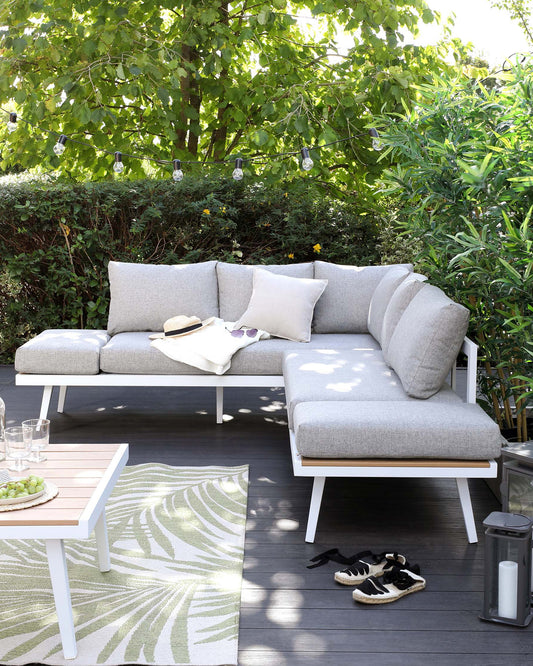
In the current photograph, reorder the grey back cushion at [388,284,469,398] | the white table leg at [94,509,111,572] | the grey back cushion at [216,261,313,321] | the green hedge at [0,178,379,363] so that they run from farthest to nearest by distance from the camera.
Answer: the green hedge at [0,178,379,363] → the grey back cushion at [216,261,313,321] → the grey back cushion at [388,284,469,398] → the white table leg at [94,509,111,572]

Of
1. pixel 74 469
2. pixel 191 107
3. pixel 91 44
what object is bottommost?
pixel 74 469

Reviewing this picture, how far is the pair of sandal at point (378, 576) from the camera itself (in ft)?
7.68

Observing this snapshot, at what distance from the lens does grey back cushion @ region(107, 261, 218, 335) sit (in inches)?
180

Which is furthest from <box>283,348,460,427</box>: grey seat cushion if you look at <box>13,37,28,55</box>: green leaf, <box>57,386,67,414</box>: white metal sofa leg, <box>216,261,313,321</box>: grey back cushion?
<box>13,37,28,55</box>: green leaf

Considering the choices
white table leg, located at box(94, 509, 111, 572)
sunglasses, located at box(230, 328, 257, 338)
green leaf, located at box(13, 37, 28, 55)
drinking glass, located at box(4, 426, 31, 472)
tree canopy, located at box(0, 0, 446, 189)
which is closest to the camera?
drinking glass, located at box(4, 426, 31, 472)

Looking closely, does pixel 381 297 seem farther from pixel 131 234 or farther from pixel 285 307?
pixel 131 234

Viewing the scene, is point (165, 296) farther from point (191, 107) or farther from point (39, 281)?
point (191, 107)

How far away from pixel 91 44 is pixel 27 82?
2.46ft

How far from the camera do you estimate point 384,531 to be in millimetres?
A: 2871

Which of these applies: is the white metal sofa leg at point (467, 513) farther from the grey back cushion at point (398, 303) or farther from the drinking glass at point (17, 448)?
the drinking glass at point (17, 448)

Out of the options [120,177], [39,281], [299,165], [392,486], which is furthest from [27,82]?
[392,486]

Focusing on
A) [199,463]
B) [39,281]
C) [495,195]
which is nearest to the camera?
[495,195]

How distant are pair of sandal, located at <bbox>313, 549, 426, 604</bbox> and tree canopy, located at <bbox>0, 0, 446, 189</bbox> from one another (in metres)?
3.96

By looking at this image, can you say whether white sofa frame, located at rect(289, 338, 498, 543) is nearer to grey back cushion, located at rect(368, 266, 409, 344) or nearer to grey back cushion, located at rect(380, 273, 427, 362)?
grey back cushion, located at rect(380, 273, 427, 362)
